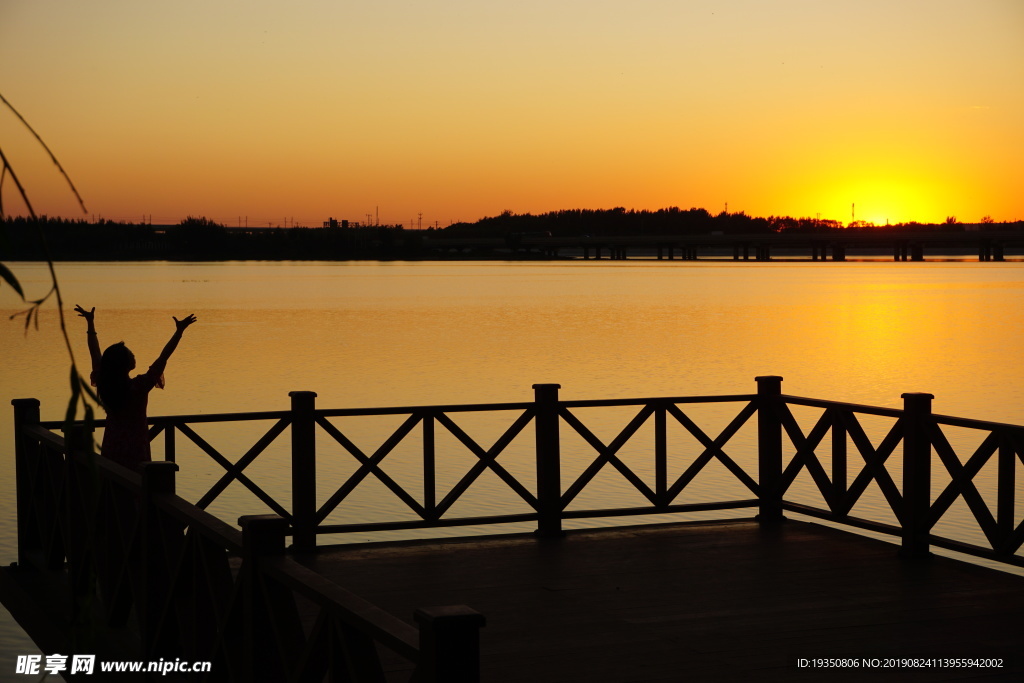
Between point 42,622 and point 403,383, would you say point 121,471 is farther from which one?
point 403,383

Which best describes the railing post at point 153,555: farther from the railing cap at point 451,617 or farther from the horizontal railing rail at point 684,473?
the railing cap at point 451,617

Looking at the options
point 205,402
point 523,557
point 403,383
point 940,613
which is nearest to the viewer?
point 940,613

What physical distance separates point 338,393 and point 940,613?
25.7 meters

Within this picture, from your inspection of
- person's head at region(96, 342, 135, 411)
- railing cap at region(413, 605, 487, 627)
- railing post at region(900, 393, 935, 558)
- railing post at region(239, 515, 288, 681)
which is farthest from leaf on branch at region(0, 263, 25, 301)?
railing post at region(900, 393, 935, 558)

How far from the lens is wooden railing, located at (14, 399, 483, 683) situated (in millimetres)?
3326

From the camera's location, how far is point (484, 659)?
647 cm

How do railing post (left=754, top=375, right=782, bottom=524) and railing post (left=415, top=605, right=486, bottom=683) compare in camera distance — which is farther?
railing post (left=754, top=375, right=782, bottom=524)

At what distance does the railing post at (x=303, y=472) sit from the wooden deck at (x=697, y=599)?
0.26 meters

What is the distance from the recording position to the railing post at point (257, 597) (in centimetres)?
434

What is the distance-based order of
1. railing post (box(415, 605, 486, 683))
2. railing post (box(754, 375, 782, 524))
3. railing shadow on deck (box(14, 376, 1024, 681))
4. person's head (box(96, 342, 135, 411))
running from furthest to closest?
railing post (box(754, 375, 782, 524)) < person's head (box(96, 342, 135, 411)) < railing shadow on deck (box(14, 376, 1024, 681)) < railing post (box(415, 605, 486, 683))

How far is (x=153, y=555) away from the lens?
A: 19.9 feet

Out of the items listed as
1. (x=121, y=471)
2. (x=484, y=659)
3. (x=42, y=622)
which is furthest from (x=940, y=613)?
(x=42, y=622)

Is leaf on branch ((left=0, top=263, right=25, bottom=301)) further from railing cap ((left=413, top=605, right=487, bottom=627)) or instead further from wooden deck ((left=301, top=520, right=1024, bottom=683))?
wooden deck ((left=301, top=520, right=1024, bottom=683))

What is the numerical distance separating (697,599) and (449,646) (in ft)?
15.8
